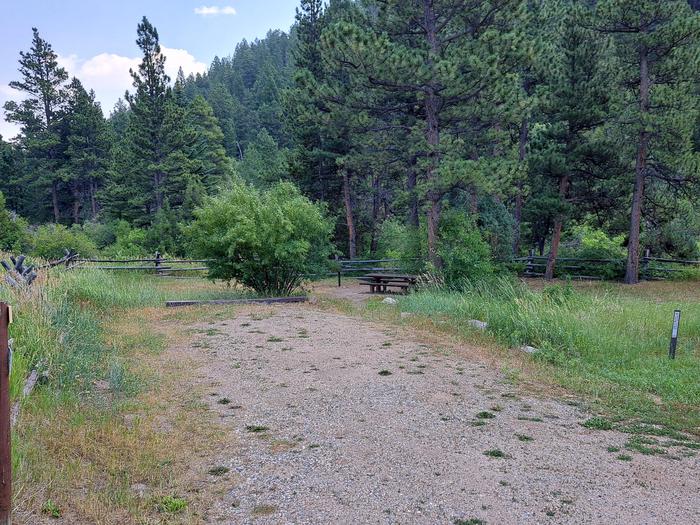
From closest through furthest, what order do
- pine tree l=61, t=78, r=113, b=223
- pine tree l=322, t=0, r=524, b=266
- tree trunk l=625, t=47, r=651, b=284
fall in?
pine tree l=322, t=0, r=524, b=266, tree trunk l=625, t=47, r=651, b=284, pine tree l=61, t=78, r=113, b=223

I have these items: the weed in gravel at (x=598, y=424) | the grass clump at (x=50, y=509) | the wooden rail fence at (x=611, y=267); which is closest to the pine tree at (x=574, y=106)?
the wooden rail fence at (x=611, y=267)

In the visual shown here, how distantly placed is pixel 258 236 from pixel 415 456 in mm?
9370

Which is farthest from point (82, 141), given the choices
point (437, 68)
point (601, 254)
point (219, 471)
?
point (219, 471)

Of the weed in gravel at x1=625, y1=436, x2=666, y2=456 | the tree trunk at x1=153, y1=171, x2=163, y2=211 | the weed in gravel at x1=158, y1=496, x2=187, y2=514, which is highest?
the tree trunk at x1=153, y1=171, x2=163, y2=211

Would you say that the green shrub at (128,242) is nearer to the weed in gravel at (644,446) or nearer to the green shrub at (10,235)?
the green shrub at (10,235)

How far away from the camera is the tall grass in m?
5.54

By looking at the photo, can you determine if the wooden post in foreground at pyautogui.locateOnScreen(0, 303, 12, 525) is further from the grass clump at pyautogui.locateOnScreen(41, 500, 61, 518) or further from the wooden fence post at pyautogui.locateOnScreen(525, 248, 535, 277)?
the wooden fence post at pyautogui.locateOnScreen(525, 248, 535, 277)

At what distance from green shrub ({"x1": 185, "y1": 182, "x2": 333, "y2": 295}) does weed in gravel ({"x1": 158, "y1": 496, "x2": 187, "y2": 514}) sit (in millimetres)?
9321

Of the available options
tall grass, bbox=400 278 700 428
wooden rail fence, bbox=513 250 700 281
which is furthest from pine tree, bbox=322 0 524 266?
wooden rail fence, bbox=513 250 700 281

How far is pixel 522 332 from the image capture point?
8.13 metres

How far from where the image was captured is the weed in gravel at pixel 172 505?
3102 mm

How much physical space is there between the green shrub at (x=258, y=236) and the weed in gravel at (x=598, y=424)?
897cm

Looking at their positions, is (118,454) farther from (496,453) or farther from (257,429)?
(496,453)

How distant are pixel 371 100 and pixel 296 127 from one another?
9.56m
